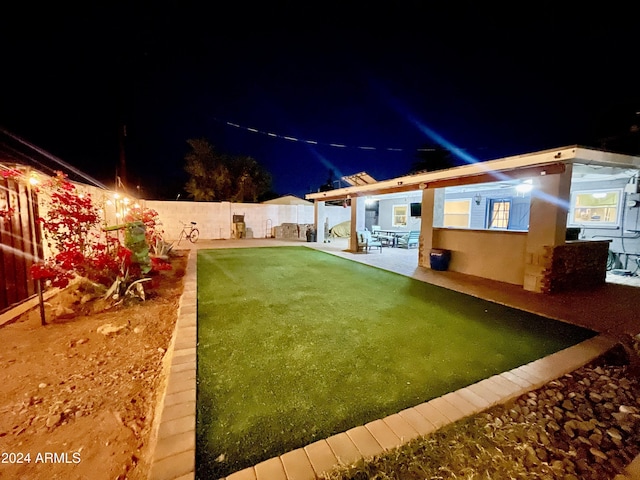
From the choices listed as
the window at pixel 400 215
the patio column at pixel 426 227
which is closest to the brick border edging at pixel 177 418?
the patio column at pixel 426 227

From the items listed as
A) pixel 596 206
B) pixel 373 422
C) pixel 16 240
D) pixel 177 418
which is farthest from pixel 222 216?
pixel 596 206

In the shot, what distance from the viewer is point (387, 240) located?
506 inches

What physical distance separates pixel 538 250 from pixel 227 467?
607cm

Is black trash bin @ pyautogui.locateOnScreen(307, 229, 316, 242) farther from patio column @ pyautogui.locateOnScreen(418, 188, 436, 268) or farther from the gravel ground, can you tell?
the gravel ground

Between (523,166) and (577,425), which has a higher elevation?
(523,166)

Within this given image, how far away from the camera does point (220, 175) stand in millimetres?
20938

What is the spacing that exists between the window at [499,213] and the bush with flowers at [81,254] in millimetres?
11464

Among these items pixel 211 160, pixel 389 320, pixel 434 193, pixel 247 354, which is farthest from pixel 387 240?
pixel 211 160

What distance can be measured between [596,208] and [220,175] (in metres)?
21.4

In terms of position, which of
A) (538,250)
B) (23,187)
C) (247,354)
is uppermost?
(23,187)

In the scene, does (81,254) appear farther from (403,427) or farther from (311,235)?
(311,235)

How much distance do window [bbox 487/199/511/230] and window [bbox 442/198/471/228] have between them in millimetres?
785

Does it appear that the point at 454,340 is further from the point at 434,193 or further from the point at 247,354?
the point at 434,193

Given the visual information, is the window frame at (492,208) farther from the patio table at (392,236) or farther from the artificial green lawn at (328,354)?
the artificial green lawn at (328,354)
